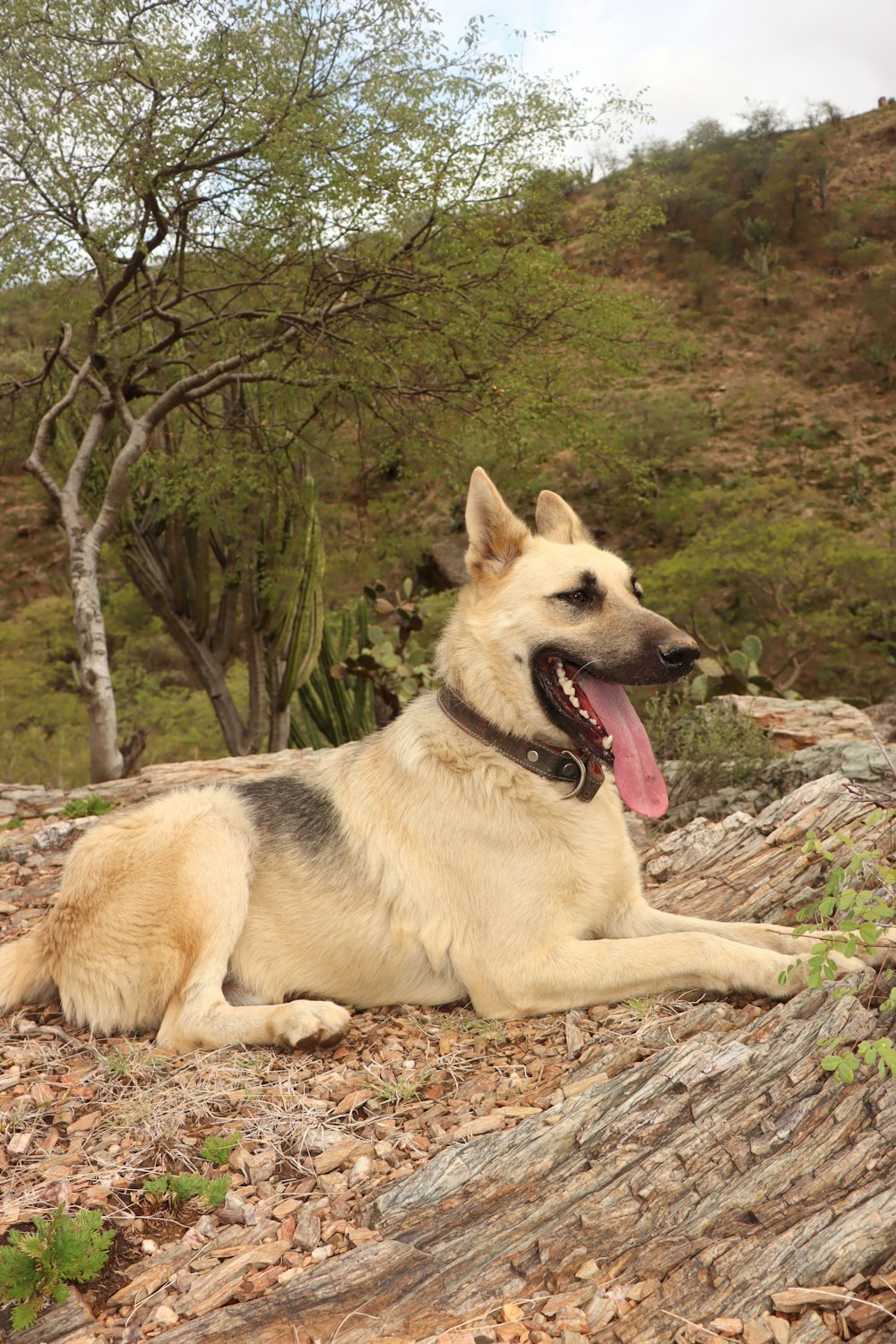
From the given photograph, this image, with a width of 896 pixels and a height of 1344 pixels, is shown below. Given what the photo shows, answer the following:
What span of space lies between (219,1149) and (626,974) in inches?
58.1

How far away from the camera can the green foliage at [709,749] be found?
714 cm

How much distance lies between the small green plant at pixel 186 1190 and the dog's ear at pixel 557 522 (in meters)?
2.89

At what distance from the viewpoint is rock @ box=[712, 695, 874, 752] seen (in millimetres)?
9094

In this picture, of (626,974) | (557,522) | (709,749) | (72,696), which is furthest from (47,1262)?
(72,696)

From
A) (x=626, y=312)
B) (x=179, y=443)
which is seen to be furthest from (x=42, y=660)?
(x=626, y=312)

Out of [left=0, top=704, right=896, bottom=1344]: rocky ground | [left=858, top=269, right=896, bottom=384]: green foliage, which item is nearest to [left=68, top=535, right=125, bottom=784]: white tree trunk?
[left=0, top=704, right=896, bottom=1344]: rocky ground

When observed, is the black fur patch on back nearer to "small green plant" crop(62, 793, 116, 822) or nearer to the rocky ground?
the rocky ground

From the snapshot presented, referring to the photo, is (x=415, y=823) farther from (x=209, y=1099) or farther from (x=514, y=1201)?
(x=514, y=1201)

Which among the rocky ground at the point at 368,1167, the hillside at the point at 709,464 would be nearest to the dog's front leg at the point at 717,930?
the rocky ground at the point at 368,1167

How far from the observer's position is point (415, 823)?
12.5 ft

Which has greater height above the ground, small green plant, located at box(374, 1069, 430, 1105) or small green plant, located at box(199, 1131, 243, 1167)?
small green plant, located at box(199, 1131, 243, 1167)

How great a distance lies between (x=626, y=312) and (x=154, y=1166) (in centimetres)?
1375

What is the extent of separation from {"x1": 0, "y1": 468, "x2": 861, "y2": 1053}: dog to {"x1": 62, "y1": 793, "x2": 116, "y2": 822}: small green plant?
13.4 ft

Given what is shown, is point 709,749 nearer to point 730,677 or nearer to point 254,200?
point 730,677
